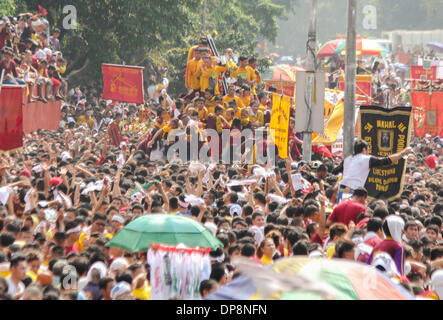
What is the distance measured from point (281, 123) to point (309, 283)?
35.1ft

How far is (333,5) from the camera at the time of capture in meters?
104

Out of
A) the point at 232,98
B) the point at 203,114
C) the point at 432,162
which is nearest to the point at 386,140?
the point at 203,114

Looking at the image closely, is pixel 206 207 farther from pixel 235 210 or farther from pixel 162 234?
pixel 162 234

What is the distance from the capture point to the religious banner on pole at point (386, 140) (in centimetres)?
1116

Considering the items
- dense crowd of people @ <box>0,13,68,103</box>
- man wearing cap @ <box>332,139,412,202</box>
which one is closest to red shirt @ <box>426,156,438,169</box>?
man wearing cap @ <box>332,139,412,202</box>

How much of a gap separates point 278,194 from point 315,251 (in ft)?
12.4

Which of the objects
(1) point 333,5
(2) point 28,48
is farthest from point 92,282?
(1) point 333,5

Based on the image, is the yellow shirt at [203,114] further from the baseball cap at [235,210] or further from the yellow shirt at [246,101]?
the baseball cap at [235,210]

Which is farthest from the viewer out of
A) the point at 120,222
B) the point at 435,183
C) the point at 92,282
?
the point at 435,183

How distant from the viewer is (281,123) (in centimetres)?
1475

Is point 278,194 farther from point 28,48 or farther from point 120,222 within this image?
point 28,48

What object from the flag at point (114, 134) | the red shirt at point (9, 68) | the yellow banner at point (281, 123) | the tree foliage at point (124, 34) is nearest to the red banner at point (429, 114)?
the yellow banner at point (281, 123)

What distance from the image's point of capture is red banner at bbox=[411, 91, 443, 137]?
21609 millimetres

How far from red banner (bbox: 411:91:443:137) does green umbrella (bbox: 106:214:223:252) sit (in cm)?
1531
